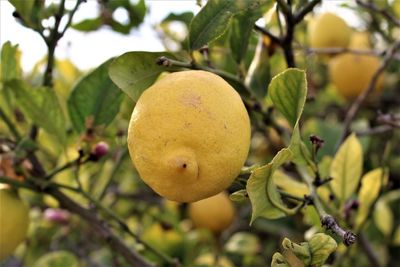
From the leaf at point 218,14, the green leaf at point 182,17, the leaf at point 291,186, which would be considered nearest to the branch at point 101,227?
the leaf at point 291,186

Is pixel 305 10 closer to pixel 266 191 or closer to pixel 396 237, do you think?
pixel 266 191

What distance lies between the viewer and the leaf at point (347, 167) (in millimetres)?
1253

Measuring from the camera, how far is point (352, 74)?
2.11m

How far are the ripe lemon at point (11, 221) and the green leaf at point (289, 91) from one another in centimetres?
71

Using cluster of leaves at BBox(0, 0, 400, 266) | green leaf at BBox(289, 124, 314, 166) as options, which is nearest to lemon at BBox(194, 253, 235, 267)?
cluster of leaves at BBox(0, 0, 400, 266)

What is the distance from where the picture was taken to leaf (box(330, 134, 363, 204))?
49.3 inches

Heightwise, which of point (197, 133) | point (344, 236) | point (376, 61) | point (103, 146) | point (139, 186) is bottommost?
point (139, 186)

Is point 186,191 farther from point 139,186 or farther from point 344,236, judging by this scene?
point 139,186

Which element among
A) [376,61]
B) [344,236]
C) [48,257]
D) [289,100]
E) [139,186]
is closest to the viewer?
[344,236]

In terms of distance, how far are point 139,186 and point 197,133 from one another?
174cm

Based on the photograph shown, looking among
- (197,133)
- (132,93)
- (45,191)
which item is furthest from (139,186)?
(197,133)

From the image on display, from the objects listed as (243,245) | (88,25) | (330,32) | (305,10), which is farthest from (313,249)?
(330,32)

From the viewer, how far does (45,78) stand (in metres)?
1.25

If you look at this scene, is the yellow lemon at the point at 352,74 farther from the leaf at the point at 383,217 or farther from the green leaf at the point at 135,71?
the green leaf at the point at 135,71
